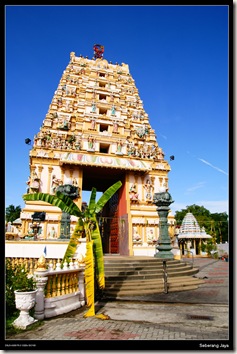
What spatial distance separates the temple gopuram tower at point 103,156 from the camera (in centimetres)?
1823

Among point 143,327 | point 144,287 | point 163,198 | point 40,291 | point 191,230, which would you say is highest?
point 163,198

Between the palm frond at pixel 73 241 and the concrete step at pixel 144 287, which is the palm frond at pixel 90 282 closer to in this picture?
the palm frond at pixel 73 241

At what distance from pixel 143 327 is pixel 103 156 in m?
15.3

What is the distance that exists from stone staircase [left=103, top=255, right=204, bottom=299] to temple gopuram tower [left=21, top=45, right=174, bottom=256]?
5.53 m

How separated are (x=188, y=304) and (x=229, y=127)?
6.44 metres

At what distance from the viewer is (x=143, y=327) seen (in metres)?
5.26

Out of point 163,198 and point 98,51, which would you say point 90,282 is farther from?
point 98,51

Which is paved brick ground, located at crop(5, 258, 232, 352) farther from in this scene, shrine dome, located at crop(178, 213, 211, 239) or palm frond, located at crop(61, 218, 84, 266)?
shrine dome, located at crop(178, 213, 211, 239)

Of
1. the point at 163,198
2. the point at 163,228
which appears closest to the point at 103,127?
the point at 163,198

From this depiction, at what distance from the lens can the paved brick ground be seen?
3.35m

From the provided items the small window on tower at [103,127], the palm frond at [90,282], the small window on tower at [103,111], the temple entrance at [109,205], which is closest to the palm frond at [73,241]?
the palm frond at [90,282]

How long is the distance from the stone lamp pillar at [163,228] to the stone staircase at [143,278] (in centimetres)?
112

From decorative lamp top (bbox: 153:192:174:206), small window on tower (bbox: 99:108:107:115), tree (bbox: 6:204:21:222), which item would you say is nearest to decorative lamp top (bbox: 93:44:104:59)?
small window on tower (bbox: 99:108:107:115)
